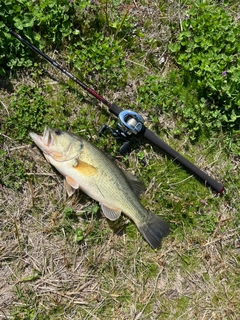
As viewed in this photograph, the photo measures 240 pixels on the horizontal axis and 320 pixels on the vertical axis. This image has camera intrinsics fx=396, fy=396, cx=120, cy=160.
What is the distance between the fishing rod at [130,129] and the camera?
14.3 ft

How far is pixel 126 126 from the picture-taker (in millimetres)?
4367

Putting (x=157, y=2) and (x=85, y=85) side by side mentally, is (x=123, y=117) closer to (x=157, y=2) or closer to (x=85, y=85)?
(x=85, y=85)

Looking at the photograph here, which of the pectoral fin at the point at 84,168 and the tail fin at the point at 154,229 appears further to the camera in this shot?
the tail fin at the point at 154,229

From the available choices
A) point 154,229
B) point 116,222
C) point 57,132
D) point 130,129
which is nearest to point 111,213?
point 116,222

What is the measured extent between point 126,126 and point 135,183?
710mm

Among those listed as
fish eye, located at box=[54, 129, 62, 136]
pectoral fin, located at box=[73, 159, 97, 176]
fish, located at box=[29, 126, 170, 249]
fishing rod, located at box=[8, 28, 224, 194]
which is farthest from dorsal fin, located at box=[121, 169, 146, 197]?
fish eye, located at box=[54, 129, 62, 136]

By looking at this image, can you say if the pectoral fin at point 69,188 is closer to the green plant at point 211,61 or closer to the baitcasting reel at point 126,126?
the baitcasting reel at point 126,126

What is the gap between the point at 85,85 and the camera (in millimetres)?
4520

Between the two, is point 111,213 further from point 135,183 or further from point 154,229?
point 154,229

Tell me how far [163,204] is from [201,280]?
108 cm

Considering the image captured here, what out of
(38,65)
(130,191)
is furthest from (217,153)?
(38,65)

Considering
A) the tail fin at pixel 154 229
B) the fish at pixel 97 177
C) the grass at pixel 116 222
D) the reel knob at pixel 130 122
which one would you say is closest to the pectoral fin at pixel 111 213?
the fish at pixel 97 177

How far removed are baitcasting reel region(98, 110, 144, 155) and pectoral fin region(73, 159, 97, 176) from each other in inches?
19.7

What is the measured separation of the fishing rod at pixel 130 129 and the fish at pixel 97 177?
1.21ft
